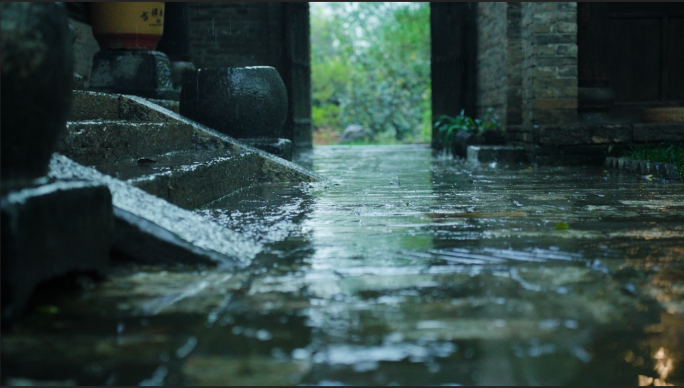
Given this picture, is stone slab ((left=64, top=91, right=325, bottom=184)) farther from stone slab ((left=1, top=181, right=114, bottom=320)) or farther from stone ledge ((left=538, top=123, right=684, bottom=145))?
stone ledge ((left=538, top=123, right=684, bottom=145))

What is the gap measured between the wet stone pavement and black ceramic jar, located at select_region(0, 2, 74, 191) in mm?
360

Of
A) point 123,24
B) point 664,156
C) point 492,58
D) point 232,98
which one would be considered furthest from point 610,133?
point 123,24

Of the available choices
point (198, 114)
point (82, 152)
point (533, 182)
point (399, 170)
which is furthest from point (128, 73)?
point (533, 182)

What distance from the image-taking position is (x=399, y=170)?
225 inches

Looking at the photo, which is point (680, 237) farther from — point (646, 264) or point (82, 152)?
point (82, 152)

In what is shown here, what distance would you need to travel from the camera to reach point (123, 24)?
6086 mm

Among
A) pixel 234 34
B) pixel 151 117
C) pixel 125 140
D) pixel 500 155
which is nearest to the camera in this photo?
pixel 125 140

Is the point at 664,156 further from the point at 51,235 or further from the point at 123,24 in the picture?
the point at 123,24

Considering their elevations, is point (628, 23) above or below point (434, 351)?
above

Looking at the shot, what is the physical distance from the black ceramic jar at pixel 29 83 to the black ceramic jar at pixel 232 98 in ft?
11.5

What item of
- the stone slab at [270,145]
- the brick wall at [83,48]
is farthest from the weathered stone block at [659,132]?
the brick wall at [83,48]

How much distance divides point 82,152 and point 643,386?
265cm

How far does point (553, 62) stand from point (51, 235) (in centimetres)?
567

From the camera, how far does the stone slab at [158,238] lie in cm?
198
